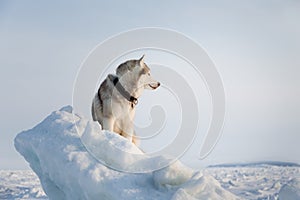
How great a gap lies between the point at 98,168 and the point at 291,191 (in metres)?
2.81

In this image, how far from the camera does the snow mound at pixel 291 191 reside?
5.23 meters

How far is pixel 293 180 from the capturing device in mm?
5508

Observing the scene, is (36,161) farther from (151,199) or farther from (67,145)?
(151,199)

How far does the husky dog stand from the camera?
848 centimetres

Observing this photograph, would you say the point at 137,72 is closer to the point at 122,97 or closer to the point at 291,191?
the point at 122,97

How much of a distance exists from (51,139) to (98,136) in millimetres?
1025

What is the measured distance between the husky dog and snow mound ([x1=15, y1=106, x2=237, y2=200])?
3.02 ft

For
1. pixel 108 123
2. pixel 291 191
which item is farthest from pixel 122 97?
pixel 291 191

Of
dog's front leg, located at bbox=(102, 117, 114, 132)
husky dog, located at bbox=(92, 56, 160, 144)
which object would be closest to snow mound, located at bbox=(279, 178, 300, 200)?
husky dog, located at bbox=(92, 56, 160, 144)

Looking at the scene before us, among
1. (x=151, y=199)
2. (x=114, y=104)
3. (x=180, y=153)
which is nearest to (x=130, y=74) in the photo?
(x=114, y=104)

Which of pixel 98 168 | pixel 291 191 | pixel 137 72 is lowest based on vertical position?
pixel 291 191

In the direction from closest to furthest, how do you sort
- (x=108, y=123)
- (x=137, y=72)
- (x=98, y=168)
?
1. (x=98, y=168)
2. (x=108, y=123)
3. (x=137, y=72)

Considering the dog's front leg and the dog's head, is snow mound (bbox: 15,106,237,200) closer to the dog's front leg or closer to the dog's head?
the dog's front leg

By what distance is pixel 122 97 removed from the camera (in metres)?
8.53
